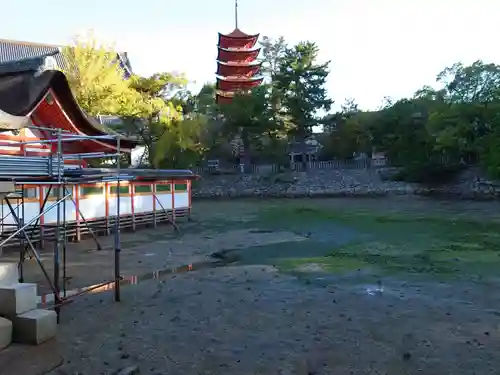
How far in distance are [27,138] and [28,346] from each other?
9.31 m

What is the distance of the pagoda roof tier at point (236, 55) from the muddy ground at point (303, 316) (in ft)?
143

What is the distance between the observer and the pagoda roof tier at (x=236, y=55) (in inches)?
2082

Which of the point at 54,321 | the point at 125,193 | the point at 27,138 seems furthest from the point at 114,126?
the point at 54,321

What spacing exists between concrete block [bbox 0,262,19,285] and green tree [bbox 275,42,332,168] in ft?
128

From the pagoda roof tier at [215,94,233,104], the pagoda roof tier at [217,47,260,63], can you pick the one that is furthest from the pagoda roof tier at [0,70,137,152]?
the pagoda roof tier at [217,47,260,63]

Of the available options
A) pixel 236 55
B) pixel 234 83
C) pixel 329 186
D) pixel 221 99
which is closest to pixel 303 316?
pixel 329 186

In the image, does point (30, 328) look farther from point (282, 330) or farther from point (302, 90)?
point (302, 90)

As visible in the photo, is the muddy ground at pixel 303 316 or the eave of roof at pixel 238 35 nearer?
the muddy ground at pixel 303 316

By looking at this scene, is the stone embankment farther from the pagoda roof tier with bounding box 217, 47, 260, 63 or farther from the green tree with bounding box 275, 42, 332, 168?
the pagoda roof tier with bounding box 217, 47, 260, 63

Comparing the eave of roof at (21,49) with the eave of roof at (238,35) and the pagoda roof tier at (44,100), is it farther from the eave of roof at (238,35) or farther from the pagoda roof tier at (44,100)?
the eave of roof at (238,35)

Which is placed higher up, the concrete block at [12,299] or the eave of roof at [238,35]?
the eave of roof at [238,35]

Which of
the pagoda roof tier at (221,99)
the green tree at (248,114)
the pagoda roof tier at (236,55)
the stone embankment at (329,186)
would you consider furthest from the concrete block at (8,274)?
the pagoda roof tier at (236,55)

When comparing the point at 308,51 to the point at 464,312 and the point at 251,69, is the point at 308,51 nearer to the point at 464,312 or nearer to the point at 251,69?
the point at 251,69

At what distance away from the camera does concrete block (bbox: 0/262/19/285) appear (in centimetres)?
526
